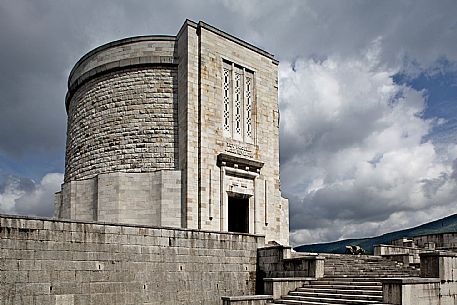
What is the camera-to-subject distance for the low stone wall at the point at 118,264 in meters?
12.8

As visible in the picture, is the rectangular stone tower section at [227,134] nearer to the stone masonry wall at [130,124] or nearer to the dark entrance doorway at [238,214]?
the dark entrance doorway at [238,214]

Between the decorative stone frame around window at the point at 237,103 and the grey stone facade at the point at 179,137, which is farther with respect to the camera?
the decorative stone frame around window at the point at 237,103

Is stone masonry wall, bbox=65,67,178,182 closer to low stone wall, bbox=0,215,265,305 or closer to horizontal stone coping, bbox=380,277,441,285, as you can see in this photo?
low stone wall, bbox=0,215,265,305

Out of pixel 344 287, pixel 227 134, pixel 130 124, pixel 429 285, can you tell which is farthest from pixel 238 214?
pixel 429 285

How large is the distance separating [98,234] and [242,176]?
10.0 metres

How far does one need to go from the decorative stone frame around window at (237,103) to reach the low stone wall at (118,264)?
6795 millimetres

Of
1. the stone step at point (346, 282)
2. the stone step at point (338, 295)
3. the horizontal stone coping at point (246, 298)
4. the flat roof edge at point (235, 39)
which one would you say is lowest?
the horizontal stone coping at point (246, 298)

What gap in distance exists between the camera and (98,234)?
47.3 ft

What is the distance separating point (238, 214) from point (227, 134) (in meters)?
4.36

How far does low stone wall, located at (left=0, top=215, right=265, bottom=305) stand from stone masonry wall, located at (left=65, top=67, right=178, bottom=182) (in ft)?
21.4

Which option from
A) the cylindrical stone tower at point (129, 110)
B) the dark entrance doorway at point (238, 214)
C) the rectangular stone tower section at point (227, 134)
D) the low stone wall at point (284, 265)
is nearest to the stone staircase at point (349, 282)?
the low stone wall at point (284, 265)

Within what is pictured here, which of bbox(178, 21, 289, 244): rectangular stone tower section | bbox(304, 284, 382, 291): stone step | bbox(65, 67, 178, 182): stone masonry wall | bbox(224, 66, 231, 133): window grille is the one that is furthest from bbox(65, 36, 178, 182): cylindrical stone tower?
bbox(304, 284, 382, 291): stone step

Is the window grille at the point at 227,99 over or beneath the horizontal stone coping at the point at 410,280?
over

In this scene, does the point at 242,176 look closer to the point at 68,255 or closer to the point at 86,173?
the point at 86,173
